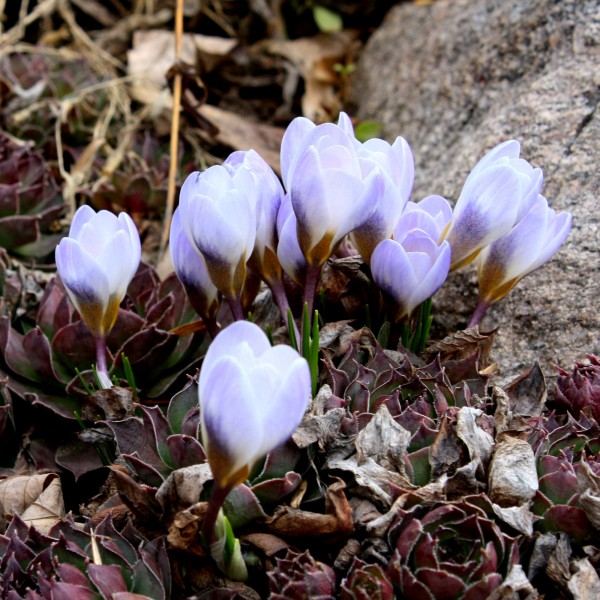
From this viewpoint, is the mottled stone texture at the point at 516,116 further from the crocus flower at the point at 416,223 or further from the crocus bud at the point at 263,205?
the crocus bud at the point at 263,205

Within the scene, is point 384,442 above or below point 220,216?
below

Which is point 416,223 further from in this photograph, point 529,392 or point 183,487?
point 183,487

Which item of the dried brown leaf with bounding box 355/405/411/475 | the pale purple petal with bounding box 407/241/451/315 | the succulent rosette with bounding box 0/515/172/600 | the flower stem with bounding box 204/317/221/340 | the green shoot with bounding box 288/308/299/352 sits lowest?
the succulent rosette with bounding box 0/515/172/600

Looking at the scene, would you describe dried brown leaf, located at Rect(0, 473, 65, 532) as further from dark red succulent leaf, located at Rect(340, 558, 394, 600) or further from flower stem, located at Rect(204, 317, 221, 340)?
dark red succulent leaf, located at Rect(340, 558, 394, 600)

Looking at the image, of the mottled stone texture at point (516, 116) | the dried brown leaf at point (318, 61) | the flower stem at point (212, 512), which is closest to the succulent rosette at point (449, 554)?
the flower stem at point (212, 512)

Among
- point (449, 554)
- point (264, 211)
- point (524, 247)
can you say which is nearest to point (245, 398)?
point (449, 554)

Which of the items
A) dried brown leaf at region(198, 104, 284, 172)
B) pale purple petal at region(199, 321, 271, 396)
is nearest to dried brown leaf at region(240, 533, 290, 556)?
pale purple petal at region(199, 321, 271, 396)
